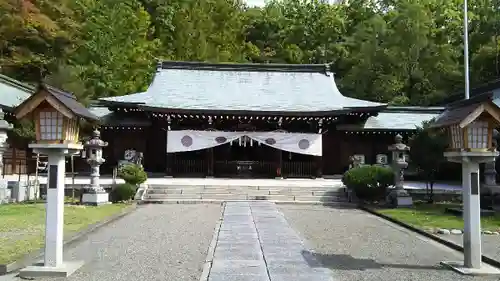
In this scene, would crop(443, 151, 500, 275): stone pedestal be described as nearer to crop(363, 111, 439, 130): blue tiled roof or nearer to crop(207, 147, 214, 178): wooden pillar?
crop(207, 147, 214, 178): wooden pillar

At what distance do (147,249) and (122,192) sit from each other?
891 centimetres

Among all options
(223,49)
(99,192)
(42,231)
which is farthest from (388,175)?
(223,49)

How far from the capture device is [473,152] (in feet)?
23.1

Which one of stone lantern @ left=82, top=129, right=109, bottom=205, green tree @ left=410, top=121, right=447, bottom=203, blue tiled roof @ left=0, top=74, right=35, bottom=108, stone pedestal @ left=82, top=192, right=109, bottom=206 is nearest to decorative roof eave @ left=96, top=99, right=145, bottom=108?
blue tiled roof @ left=0, top=74, right=35, bottom=108

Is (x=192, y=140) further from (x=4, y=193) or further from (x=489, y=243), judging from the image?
(x=489, y=243)

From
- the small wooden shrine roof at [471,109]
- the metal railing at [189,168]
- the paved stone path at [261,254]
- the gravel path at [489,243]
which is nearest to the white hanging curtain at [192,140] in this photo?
the metal railing at [189,168]

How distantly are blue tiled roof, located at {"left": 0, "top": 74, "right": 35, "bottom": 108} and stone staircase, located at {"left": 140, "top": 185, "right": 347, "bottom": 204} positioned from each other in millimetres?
9464

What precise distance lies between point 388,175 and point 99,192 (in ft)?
34.2

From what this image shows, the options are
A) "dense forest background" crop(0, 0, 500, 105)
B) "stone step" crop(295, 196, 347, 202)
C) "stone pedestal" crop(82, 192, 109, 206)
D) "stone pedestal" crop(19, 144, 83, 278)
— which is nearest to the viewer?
"stone pedestal" crop(19, 144, 83, 278)

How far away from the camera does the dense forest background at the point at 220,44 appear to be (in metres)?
30.9

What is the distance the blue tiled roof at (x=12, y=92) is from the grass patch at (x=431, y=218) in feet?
59.8

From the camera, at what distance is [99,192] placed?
16172 mm

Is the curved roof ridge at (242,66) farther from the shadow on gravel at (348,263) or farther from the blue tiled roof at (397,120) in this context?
the shadow on gravel at (348,263)

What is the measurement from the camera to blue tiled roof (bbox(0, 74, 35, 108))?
22.6m
